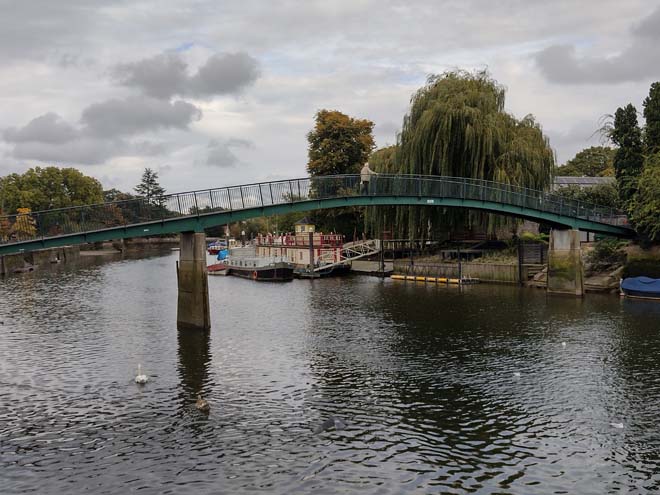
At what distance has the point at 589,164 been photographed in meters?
131

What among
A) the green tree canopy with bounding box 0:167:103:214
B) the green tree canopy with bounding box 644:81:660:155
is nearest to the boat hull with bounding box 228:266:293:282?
the green tree canopy with bounding box 644:81:660:155

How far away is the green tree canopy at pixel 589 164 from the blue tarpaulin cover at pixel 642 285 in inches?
3275

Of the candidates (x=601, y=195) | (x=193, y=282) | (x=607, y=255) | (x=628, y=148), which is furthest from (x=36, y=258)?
(x=628, y=148)

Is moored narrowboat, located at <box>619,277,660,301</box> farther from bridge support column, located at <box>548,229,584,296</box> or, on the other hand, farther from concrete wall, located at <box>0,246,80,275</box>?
concrete wall, located at <box>0,246,80,275</box>

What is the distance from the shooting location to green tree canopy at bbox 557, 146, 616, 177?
419 ft

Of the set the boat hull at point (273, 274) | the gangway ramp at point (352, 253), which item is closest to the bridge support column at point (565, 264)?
the gangway ramp at point (352, 253)

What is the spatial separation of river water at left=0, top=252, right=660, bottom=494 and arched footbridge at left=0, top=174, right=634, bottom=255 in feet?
18.5

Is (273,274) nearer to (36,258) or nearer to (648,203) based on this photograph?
(648,203)

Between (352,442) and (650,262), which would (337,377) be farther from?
(650,262)

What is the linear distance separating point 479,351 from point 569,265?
77.1ft

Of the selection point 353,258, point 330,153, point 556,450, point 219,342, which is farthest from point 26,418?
point 330,153

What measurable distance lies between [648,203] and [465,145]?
15770mm

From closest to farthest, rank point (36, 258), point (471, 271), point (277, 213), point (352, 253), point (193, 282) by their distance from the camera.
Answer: point (193, 282) < point (277, 213) < point (471, 271) < point (352, 253) < point (36, 258)

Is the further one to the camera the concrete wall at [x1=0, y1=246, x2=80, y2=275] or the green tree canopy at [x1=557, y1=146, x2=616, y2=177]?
the green tree canopy at [x1=557, y1=146, x2=616, y2=177]
